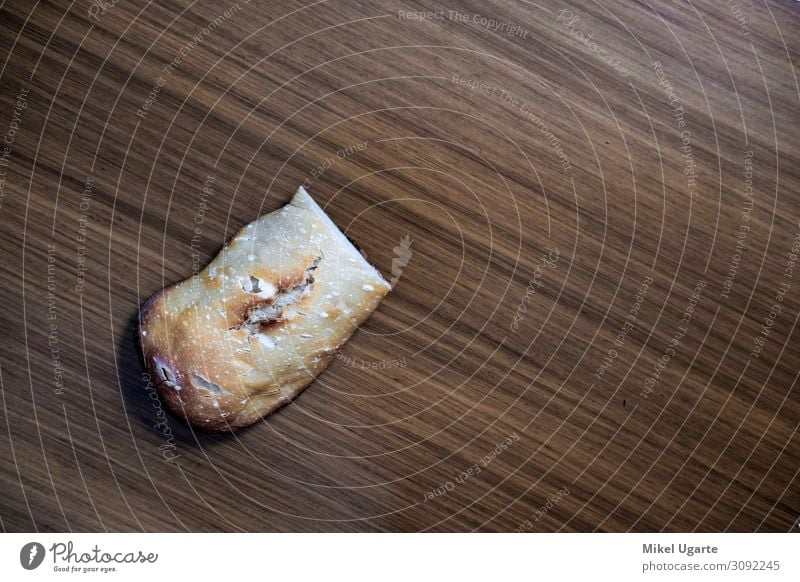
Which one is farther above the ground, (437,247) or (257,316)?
(437,247)

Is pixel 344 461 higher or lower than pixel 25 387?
higher
